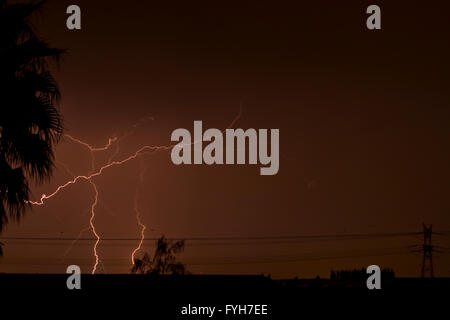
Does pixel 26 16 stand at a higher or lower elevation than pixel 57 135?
higher

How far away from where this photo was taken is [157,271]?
27.1 metres

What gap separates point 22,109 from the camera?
7.48 meters

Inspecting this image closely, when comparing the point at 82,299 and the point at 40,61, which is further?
the point at 82,299

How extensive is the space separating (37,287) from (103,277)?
1182mm

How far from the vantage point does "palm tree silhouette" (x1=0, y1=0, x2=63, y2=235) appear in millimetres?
7367

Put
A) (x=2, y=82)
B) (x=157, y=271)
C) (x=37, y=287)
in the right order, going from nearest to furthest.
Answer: (x=2, y=82) < (x=37, y=287) < (x=157, y=271)

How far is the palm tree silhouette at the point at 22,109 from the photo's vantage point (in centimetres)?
737

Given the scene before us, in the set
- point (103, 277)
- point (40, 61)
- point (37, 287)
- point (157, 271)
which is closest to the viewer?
point (40, 61)
